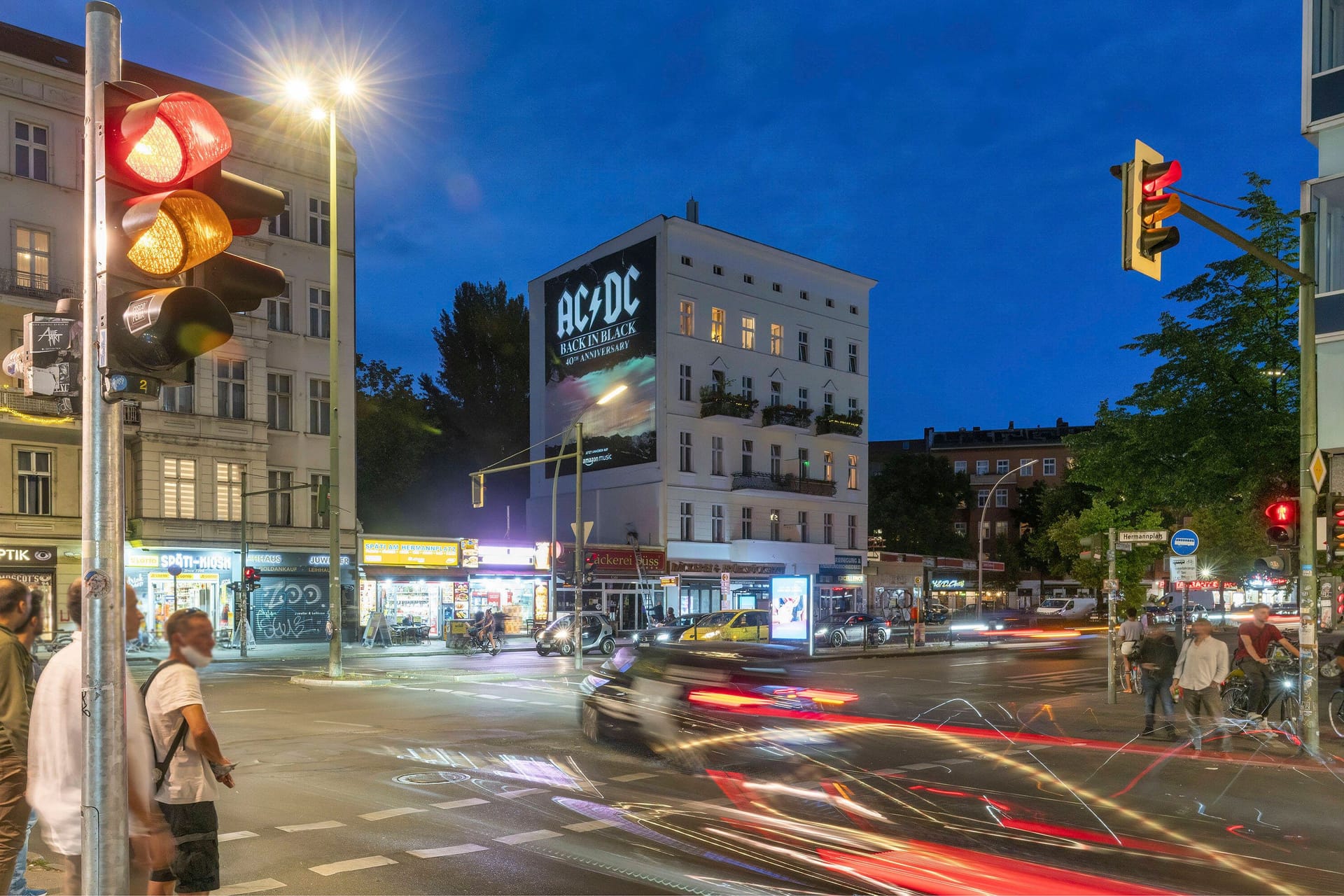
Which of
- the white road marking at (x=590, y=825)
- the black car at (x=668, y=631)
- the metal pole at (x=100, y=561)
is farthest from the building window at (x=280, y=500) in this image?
the metal pole at (x=100, y=561)

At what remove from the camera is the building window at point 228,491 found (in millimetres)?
40750

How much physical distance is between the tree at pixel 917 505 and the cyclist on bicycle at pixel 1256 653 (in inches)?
2627

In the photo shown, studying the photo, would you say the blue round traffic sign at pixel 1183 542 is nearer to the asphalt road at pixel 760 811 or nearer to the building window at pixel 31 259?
the asphalt road at pixel 760 811

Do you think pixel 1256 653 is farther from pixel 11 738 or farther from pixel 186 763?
pixel 11 738

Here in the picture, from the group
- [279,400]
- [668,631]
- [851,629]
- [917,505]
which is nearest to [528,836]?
[668,631]

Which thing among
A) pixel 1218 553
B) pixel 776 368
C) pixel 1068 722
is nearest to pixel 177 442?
pixel 776 368

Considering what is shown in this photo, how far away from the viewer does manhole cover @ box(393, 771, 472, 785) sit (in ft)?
38.2

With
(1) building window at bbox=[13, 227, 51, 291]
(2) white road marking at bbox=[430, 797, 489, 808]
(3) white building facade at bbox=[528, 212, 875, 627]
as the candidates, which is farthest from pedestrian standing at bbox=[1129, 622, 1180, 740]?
(1) building window at bbox=[13, 227, 51, 291]

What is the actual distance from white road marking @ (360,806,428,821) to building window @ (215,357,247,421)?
1349 inches

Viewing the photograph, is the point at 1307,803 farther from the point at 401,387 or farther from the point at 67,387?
the point at 401,387

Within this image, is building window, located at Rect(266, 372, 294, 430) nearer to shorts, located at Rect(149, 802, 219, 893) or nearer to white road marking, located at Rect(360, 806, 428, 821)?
white road marking, located at Rect(360, 806, 428, 821)

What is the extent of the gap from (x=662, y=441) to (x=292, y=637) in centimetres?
1793

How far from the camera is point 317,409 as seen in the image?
45188 mm

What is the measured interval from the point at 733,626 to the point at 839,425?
23906mm
